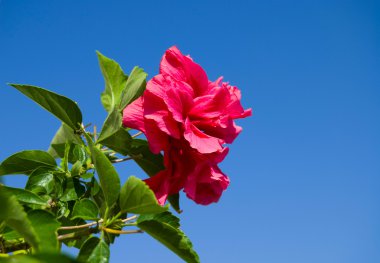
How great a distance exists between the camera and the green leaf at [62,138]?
4.52ft

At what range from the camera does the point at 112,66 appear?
1.38 metres

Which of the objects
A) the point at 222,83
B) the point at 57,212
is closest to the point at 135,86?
the point at 222,83

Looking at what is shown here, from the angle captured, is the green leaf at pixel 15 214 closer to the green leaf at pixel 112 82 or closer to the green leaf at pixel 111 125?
the green leaf at pixel 111 125

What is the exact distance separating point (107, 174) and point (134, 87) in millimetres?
329

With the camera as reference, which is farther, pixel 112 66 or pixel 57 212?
pixel 112 66

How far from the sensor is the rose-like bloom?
1222 mm

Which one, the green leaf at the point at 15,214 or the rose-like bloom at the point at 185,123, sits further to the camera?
the rose-like bloom at the point at 185,123

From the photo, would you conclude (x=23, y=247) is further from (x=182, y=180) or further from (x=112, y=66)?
(x=112, y=66)

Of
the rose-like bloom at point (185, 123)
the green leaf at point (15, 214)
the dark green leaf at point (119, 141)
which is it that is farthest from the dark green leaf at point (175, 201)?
the green leaf at point (15, 214)

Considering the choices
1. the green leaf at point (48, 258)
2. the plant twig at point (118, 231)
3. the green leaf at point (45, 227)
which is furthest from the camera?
the plant twig at point (118, 231)

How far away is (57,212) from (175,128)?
344mm

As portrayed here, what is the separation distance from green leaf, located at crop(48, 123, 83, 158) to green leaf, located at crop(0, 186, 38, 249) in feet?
1.97

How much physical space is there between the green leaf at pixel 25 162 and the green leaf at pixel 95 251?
304 millimetres

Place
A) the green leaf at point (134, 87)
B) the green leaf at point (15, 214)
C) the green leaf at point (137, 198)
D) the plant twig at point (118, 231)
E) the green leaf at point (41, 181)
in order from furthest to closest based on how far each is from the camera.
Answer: the green leaf at point (134, 87) < the green leaf at point (41, 181) < the plant twig at point (118, 231) < the green leaf at point (137, 198) < the green leaf at point (15, 214)
